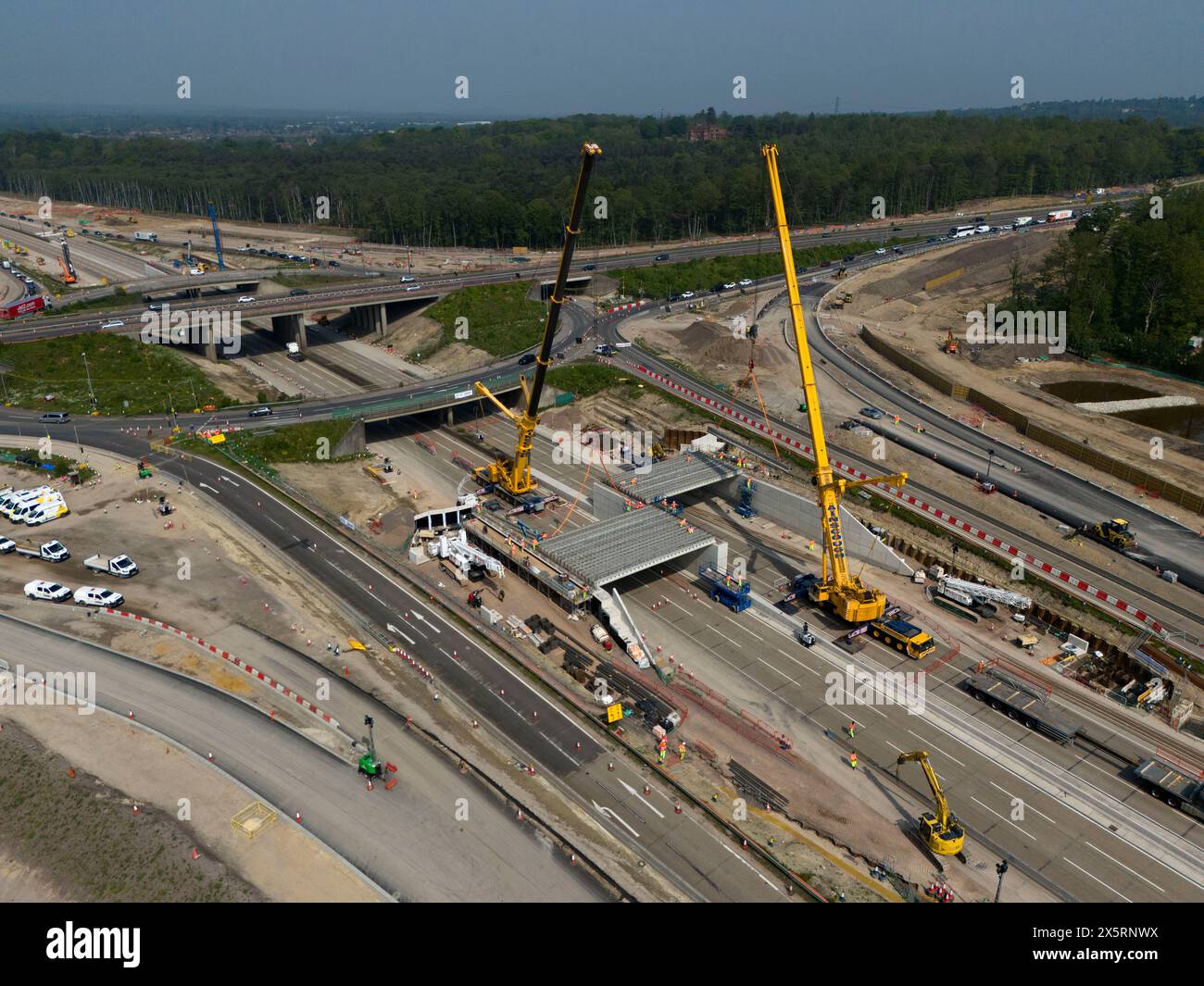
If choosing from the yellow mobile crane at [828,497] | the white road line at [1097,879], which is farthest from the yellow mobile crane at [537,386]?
the white road line at [1097,879]

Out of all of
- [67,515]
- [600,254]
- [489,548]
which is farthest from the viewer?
[600,254]

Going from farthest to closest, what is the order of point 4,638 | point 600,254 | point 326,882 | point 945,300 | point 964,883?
point 600,254, point 945,300, point 4,638, point 964,883, point 326,882

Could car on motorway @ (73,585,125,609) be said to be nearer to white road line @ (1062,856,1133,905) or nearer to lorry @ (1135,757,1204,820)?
white road line @ (1062,856,1133,905)

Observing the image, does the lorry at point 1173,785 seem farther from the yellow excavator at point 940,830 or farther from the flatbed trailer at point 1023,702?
the yellow excavator at point 940,830

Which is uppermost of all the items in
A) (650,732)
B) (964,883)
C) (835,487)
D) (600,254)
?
(600,254)

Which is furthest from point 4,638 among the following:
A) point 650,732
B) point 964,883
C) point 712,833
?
point 964,883

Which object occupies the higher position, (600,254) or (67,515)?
(600,254)

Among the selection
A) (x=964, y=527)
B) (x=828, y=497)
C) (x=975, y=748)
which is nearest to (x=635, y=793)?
(x=975, y=748)
